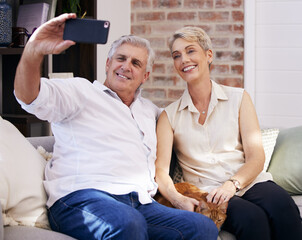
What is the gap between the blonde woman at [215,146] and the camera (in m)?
1.85

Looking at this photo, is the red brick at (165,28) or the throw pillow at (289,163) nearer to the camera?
the throw pillow at (289,163)

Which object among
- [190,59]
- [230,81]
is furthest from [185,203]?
[230,81]

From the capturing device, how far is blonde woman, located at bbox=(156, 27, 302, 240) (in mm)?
1850

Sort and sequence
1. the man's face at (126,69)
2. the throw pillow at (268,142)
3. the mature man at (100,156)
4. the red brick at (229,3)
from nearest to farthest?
the mature man at (100,156) → the man's face at (126,69) → the throw pillow at (268,142) → the red brick at (229,3)

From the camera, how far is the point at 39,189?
5.44 ft

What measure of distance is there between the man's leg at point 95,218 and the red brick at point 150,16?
94.8 inches

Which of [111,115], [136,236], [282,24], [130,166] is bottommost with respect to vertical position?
[136,236]

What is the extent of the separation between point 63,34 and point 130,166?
650 millimetres

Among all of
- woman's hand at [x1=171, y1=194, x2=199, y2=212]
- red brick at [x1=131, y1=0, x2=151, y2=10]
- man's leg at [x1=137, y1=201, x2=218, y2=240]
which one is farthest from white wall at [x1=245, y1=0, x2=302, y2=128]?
man's leg at [x1=137, y1=201, x2=218, y2=240]

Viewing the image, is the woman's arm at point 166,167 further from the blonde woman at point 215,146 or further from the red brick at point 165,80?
the red brick at point 165,80

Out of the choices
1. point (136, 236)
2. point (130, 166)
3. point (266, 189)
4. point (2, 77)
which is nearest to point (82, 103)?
point (130, 166)

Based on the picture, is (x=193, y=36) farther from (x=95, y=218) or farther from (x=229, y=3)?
(x=229, y=3)

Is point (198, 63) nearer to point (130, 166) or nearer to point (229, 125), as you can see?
point (229, 125)

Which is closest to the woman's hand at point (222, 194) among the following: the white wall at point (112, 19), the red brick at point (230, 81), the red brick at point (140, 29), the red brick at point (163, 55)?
the white wall at point (112, 19)
